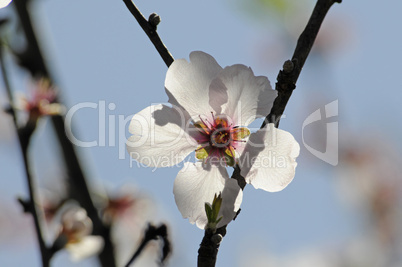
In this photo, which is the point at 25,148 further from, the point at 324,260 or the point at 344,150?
the point at 324,260

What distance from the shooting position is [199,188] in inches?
67.3

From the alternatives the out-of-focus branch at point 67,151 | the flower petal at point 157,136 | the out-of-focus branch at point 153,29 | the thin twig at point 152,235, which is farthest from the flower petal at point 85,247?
the out-of-focus branch at point 153,29

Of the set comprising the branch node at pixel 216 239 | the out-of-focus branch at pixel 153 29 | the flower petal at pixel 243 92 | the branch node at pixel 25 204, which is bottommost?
the branch node at pixel 216 239

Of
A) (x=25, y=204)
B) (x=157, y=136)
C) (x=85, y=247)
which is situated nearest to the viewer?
(x=157, y=136)

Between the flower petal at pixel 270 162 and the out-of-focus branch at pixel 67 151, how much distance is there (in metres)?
0.82

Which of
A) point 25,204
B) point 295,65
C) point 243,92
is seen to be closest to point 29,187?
point 25,204

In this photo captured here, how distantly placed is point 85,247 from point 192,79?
3.24 ft

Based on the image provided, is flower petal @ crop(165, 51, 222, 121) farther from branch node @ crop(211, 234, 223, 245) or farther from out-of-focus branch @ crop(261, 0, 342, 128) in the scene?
branch node @ crop(211, 234, 223, 245)

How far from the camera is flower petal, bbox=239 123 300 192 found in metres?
1.64

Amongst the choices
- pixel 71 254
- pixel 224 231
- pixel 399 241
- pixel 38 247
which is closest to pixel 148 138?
pixel 224 231

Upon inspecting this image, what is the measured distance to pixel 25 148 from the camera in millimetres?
1812

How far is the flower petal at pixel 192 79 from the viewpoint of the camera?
1631 mm

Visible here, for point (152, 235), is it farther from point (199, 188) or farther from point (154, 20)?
point (154, 20)

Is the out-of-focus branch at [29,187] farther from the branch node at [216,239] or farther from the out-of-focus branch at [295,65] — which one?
the out-of-focus branch at [295,65]
